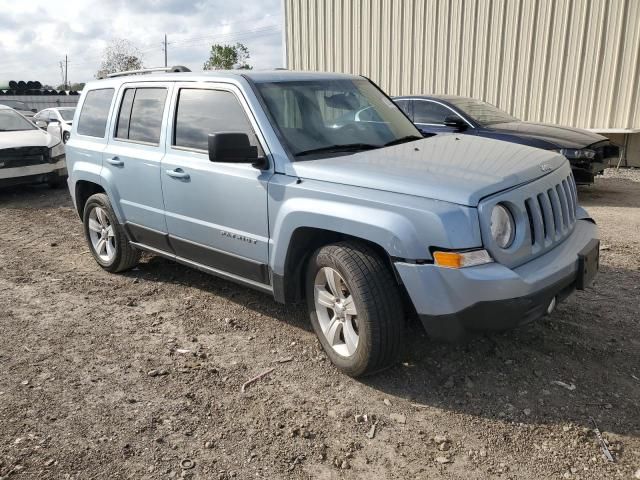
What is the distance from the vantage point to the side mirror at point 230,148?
3436mm

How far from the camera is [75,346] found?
13.3ft

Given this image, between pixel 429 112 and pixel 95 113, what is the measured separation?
17.2ft

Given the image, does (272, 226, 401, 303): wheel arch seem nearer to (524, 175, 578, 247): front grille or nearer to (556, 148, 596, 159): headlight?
(524, 175, 578, 247): front grille

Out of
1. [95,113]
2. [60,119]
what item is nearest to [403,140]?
[95,113]

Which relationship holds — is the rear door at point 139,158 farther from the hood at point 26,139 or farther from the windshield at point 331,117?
the hood at point 26,139

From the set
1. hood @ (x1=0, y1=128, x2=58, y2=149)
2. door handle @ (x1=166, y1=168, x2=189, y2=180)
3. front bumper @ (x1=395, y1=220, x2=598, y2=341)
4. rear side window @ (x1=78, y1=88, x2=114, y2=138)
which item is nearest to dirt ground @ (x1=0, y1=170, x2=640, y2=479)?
front bumper @ (x1=395, y1=220, x2=598, y2=341)

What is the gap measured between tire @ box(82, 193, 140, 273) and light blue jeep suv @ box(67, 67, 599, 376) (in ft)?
0.87

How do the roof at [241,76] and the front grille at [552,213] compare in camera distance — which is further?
the roof at [241,76]

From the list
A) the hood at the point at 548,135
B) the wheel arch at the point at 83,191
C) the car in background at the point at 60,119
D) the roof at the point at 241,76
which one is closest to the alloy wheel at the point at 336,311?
the roof at the point at 241,76

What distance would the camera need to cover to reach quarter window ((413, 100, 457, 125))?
344 inches

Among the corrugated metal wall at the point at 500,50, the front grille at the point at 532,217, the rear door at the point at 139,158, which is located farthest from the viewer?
the corrugated metal wall at the point at 500,50

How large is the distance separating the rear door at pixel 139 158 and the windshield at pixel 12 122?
679cm

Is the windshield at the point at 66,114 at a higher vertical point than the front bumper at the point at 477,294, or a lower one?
higher

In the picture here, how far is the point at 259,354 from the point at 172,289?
1661mm
